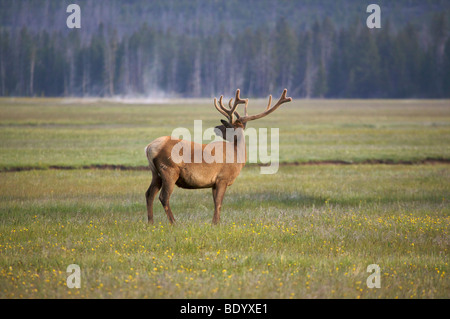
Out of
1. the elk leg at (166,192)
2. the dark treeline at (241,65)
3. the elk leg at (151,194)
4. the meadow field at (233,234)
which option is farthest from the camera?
the dark treeline at (241,65)

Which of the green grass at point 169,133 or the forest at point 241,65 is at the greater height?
the forest at point 241,65

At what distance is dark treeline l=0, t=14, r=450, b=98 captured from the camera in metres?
120

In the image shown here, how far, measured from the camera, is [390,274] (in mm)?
8422

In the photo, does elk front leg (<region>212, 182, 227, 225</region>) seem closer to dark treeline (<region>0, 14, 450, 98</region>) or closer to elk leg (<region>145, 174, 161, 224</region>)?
elk leg (<region>145, 174, 161, 224</region>)

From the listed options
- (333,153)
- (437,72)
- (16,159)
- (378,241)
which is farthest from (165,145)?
(437,72)

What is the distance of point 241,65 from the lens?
443 ft

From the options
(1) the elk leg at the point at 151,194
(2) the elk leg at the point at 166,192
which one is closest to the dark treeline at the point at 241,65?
(1) the elk leg at the point at 151,194

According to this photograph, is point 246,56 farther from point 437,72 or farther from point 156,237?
point 156,237

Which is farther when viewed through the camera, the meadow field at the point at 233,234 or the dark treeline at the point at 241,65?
the dark treeline at the point at 241,65

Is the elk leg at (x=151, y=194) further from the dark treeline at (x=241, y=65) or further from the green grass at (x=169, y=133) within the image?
the dark treeline at (x=241, y=65)

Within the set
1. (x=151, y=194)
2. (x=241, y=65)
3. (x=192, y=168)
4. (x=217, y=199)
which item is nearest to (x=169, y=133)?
(x=151, y=194)

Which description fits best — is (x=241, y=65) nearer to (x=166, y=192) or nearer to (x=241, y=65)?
(x=241, y=65)

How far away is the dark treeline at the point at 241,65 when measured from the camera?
120500mm

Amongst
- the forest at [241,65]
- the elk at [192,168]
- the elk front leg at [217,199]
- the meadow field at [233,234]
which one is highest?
the forest at [241,65]
